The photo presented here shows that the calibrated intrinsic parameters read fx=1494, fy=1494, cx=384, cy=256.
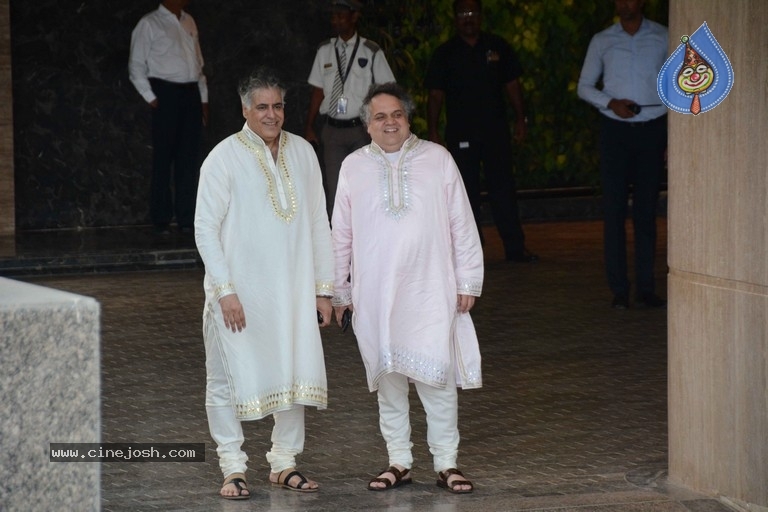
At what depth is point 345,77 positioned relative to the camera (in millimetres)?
11180

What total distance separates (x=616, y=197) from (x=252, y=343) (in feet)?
15.4

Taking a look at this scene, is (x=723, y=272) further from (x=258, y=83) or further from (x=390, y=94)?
(x=258, y=83)

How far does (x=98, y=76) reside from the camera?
565 inches

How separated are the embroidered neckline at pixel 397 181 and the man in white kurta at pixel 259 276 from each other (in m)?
0.28

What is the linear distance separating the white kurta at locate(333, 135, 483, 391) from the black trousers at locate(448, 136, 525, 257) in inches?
246

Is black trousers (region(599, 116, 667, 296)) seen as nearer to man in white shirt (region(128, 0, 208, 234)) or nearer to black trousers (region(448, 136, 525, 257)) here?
black trousers (region(448, 136, 525, 257))

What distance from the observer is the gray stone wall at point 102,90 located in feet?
46.4

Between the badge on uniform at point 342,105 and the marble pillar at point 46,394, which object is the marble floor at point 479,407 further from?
the marble pillar at point 46,394

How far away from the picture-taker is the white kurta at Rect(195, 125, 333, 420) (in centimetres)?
581

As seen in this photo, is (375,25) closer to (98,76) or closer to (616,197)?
(98,76)

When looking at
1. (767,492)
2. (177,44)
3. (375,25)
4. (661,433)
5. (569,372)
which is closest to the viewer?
(767,492)

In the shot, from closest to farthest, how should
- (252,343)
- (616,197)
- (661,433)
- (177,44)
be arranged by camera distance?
1. (252,343)
2. (661,433)
3. (616,197)
4. (177,44)

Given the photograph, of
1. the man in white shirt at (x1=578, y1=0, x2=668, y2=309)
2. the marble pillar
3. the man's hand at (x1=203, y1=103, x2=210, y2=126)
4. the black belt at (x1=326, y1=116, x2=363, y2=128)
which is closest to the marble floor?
the man in white shirt at (x1=578, y1=0, x2=668, y2=309)

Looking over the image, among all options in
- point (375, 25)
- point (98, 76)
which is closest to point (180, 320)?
point (98, 76)
